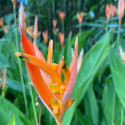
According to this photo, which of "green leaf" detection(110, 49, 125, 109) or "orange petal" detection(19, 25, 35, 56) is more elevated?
"orange petal" detection(19, 25, 35, 56)

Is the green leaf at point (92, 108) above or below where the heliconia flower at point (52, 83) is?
below

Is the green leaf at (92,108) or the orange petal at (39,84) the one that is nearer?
the orange petal at (39,84)

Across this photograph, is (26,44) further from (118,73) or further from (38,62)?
(118,73)

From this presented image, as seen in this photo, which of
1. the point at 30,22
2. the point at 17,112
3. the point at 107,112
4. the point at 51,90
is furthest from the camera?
the point at 30,22

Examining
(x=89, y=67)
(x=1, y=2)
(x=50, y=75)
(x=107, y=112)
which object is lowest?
(x=107, y=112)

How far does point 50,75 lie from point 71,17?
7.08 ft

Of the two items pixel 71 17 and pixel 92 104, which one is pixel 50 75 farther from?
pixel 71 17

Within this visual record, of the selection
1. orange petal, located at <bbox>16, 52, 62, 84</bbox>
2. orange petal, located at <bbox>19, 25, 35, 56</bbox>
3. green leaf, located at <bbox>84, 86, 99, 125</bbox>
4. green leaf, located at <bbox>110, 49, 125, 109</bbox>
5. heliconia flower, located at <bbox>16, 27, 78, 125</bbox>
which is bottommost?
green leaf, located at <bbox>84, 86, 99, 125</bbox>

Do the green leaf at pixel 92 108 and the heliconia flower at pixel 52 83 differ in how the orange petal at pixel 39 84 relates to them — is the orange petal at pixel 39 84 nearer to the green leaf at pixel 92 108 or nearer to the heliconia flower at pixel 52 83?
the heliconia flower at pixel 52 83

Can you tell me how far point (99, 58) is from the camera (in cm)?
63

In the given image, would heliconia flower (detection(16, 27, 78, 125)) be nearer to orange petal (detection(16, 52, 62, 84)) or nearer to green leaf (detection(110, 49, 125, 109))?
orange petal (detection(16, 52, 62, 84))

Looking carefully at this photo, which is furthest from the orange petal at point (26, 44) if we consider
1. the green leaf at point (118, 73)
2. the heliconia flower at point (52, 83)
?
the green leaf at point (118, 73)

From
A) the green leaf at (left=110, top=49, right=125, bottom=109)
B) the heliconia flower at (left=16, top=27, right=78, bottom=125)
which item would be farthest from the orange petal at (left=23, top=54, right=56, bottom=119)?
the green leaf at (left=110, top=49, right=125, bottom=109)

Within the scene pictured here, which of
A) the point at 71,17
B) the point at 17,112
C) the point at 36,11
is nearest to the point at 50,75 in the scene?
the point at 17,112
